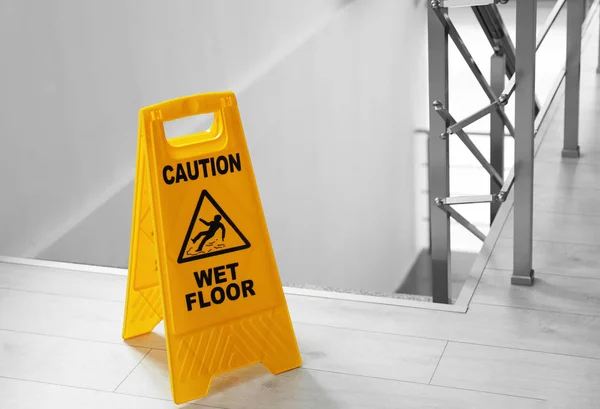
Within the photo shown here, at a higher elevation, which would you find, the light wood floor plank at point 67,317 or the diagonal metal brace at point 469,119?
the diagonal metal brace at point 469,119

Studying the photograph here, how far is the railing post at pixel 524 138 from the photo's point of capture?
8.02ft

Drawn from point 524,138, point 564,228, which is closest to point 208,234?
point 524,138

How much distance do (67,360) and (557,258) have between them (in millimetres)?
1536

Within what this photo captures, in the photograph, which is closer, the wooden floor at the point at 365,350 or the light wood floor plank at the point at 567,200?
the wooden floor at the point at 365,350

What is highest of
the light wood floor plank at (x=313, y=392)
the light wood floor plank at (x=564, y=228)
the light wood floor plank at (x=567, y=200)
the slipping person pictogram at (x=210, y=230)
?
the slipping person pictogram at (x=210, y=230)

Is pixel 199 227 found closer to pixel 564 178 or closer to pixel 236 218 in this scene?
pixel 236 218

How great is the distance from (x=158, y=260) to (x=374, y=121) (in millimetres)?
5686

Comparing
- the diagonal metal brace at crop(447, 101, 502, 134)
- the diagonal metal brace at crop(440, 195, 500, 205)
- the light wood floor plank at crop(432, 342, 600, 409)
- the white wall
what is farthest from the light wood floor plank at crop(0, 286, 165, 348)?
the diagonal metal brace at crop(447, 101, 502, 134)

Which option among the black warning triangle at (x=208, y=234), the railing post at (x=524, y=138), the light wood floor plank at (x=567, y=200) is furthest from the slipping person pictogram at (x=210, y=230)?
the light wood floor plank at (x=567, y=200)

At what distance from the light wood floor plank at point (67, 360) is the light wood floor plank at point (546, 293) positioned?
3.35ft

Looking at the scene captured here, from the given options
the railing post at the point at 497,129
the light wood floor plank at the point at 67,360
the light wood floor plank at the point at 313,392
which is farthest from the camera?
the railing post at the point at 497,129

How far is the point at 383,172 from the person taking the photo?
26.2 feet

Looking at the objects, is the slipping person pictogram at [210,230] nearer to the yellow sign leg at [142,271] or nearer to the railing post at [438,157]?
the yellow sign leg at [142,271]

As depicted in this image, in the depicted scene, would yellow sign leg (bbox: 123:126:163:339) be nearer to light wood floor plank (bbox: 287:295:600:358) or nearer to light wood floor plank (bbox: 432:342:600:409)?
light wood floor plank (bbox: 287:295:600:358)
